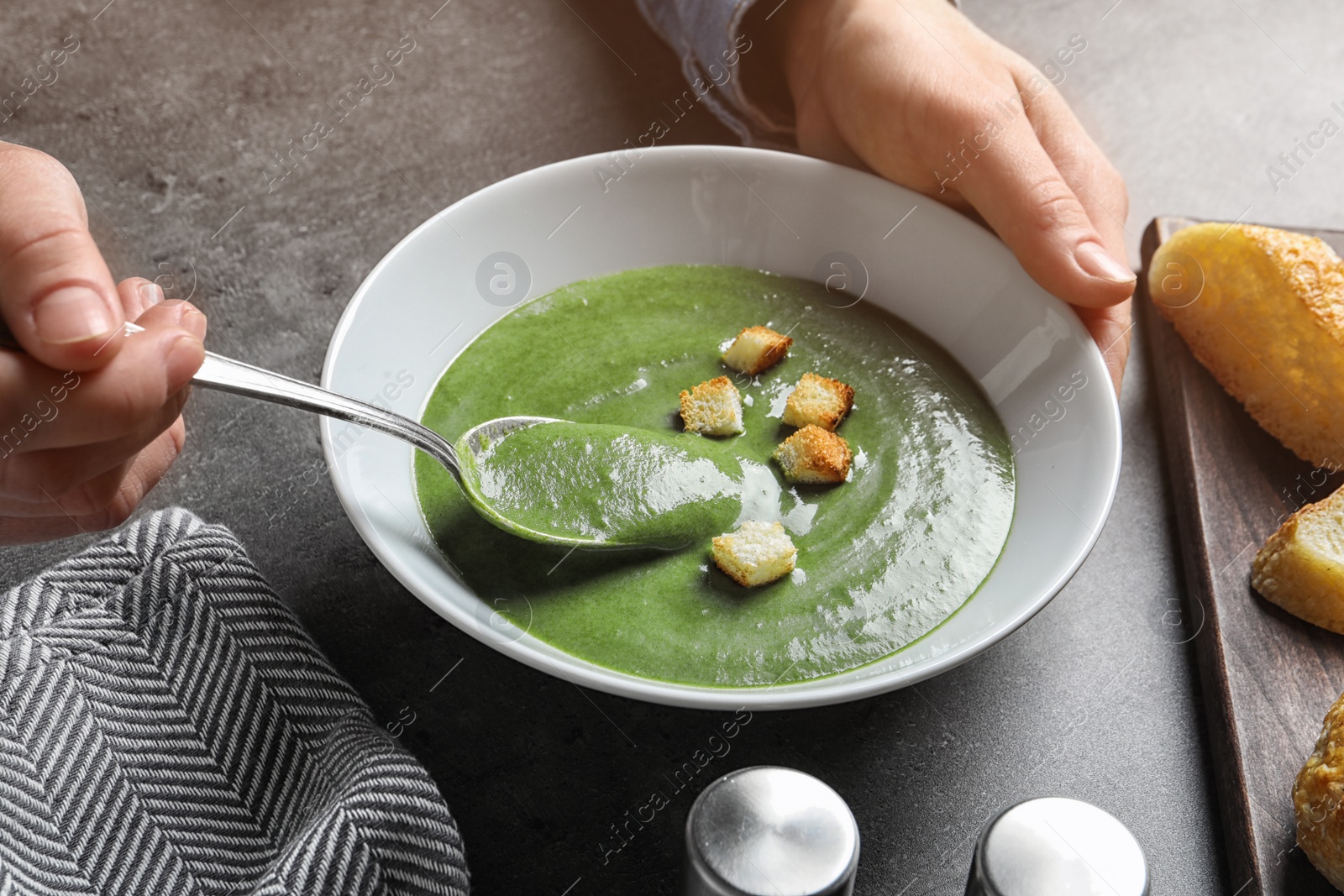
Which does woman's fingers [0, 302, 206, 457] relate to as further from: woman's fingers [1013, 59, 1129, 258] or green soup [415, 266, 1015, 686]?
woman's fingers [1013, 59, 1129, 258]

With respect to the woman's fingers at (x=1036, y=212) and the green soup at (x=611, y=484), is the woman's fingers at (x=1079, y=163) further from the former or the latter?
the green soup at (x=611, y=484)

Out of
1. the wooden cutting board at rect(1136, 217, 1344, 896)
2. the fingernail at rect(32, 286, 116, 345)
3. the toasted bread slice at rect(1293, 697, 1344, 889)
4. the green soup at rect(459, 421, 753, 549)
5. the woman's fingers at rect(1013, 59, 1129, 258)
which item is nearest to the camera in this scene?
the fingernail at rect(32, 286, 116, 345)

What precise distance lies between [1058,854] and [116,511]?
1638mm

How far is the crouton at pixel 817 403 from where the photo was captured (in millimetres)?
1964

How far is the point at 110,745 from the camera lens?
151cm

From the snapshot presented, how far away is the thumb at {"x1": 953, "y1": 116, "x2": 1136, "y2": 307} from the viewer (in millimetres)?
1989

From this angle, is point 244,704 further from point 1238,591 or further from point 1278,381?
point 1278,381

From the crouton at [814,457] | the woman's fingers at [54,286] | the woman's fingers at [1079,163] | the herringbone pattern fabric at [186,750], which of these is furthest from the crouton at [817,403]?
the woman's fingers at [54,286]

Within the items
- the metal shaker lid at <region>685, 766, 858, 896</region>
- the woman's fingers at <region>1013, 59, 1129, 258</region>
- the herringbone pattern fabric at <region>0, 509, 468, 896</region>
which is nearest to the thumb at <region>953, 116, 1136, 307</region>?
the woman's fingers at <region>1013, 59, 1129, 258</region>

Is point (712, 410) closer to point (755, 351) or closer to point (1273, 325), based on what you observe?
point (755, 351)

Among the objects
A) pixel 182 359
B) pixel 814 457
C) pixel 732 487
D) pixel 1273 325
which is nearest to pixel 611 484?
pixel 732 487

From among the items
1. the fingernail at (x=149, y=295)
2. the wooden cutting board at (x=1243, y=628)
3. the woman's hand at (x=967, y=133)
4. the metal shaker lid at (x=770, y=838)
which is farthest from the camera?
the woman's hand at (x=967, y=133)

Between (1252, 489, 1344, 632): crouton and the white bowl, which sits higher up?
(1252, 489, 1344, 632): crouton

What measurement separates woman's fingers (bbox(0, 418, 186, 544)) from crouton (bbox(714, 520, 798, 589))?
0.96 metres
